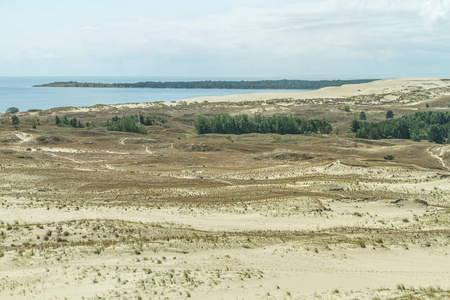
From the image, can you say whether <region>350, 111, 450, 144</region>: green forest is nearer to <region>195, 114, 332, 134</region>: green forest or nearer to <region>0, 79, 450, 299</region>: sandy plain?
<region>195, 114, 332, 134</region>: green forest

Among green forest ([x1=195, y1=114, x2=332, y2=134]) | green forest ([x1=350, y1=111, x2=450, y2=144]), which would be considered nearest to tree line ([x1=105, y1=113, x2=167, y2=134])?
green forest ([x1=195, y1=114, x2=332, y2=134])

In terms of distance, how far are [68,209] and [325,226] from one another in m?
15.6

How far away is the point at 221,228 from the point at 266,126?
63.7 metres

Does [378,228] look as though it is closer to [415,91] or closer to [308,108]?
[308,108]

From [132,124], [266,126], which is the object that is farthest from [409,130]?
[132,124]

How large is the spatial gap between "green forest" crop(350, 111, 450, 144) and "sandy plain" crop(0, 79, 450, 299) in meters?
22.3

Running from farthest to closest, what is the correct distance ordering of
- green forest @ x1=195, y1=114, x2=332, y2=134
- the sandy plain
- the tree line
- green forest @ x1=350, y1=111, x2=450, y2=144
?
green forest @ x1=195, y1=114, x2=332, y2=134, the tree line, green forest @ x1=350, y1=111, x2=450, y2=144, the sandy plain

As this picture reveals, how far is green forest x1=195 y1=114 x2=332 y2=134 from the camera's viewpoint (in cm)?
8375

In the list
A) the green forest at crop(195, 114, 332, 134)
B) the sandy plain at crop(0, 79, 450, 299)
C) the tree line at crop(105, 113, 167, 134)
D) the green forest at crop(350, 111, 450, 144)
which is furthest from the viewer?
the green forest at crop(195, 114, 332, 134)

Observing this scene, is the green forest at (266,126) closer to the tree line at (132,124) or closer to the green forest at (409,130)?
the green forest at (409,130)

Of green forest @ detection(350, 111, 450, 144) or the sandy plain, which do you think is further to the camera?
green forest @ detection(350, 111, 450, 144)

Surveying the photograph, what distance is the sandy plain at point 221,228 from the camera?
645 inches

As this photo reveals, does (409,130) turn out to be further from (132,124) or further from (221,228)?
(221,228)

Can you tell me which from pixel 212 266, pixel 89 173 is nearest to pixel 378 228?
pixel 212 266
